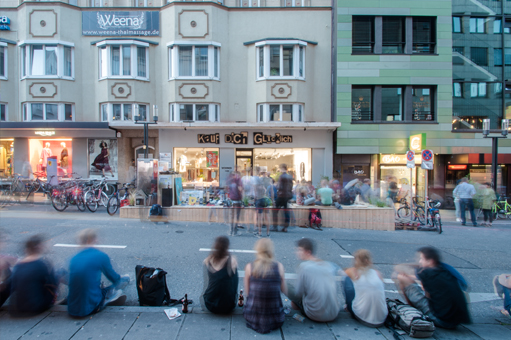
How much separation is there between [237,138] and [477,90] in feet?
42.3

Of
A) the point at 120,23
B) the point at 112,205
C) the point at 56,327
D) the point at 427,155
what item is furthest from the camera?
the point at 120,23

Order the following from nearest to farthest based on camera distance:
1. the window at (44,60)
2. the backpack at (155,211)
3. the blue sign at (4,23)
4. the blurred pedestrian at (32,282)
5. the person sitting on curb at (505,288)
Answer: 1. the blurred pedestrian at (32,282)
2. the person sitting on curb at (505,288)
3. the backpack at (155,211)
4. the window at (44,60)
5. the blue sign at (4,23)

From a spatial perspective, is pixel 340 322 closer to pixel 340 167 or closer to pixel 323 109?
pixel 340 167

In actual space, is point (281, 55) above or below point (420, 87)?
above

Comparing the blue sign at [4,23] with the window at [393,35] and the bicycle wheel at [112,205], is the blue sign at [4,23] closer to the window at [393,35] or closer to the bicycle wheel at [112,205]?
the bicycle wheel at [112,205]

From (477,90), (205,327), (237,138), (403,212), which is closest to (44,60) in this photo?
(237,138)

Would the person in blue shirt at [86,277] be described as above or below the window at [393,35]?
below

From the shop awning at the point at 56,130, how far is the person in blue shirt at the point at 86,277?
40.1ft

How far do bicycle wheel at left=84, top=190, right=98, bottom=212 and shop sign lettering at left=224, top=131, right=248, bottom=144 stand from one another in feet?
21.8

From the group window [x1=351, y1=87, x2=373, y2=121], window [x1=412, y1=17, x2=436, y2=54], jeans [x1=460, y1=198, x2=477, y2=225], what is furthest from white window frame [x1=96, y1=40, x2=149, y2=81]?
jeans [x1=460, y1=198, x2=477, y2=225]

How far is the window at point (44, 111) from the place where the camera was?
15.3 metres

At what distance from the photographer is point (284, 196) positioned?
9.24 metres

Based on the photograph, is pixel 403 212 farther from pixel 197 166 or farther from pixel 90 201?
pixel 90 201

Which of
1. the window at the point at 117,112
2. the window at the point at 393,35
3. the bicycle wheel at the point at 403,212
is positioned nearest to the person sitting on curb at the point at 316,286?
the bicycle wheel at the point at 403,212
